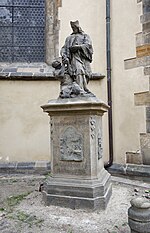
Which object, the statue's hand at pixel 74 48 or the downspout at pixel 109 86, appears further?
the downspout at pixel 109 86

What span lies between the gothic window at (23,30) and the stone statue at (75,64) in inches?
123

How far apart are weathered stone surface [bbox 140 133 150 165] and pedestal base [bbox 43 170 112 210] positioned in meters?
1.92

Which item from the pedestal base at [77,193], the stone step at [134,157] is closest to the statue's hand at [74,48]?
the pedestal base at [77,193]

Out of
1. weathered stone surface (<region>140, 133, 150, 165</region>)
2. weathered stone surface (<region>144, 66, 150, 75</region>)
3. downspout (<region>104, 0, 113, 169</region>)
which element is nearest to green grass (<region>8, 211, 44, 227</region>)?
weathered stone surface (<region>140, 133, 150, 165</region>)

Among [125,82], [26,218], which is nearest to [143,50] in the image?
[125,82]

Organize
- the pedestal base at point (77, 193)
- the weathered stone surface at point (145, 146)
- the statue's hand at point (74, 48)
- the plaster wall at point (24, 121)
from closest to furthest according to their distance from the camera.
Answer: the pedestal base at point (77, 193)
the statue's hand at point (74, 48)
the weathered stone surface at point (145, 146)
the plaster wall at point (24, 121)

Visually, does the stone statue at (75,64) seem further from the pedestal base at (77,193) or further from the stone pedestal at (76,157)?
the pedestal base at (77,193)

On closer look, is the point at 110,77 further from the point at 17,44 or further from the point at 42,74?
the point at 17,44

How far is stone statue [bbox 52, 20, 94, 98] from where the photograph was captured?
376cm

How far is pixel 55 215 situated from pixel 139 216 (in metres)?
1.22

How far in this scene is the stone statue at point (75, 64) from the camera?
3762 mm

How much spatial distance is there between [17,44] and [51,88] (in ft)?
5.77

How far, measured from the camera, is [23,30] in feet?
22.5

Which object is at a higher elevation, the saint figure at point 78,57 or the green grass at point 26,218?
the saint figure at point 78,57
